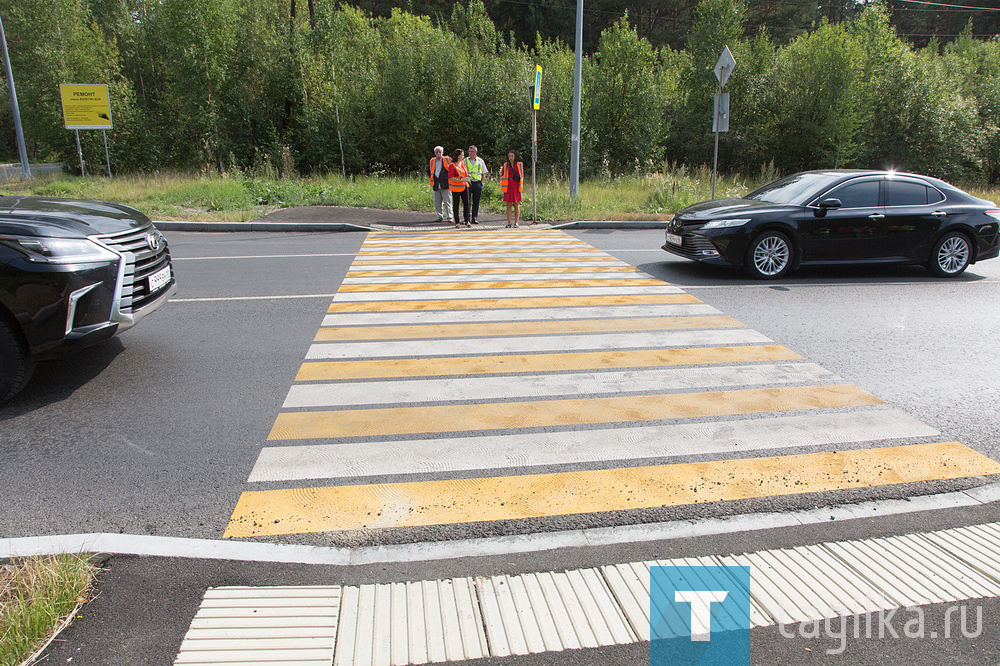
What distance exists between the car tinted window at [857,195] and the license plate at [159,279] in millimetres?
8963

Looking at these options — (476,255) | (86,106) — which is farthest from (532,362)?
(86,106)

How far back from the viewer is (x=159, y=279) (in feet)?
19.8

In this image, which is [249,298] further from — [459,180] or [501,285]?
[459,180]

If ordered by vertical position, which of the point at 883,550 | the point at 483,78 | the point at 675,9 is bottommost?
the point at 883,550

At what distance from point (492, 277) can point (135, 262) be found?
5.22m

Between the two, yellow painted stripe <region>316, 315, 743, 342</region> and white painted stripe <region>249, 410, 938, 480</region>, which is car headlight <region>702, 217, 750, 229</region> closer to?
yellow painted stripe <region>316, 315, 743, 342</region>

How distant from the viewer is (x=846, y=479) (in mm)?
4055

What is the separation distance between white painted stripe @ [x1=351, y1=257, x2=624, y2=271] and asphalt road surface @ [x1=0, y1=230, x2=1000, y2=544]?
2.23ft

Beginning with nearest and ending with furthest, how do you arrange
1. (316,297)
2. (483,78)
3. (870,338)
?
1. (870,338)
2. (316,297)
3. (483,78)

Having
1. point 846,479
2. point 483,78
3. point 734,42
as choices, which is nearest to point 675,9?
point 734,42

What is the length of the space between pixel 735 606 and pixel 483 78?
28.7m

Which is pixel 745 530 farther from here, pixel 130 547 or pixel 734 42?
pixel 734 42

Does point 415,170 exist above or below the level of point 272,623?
above

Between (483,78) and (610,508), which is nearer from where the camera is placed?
(610,508)
